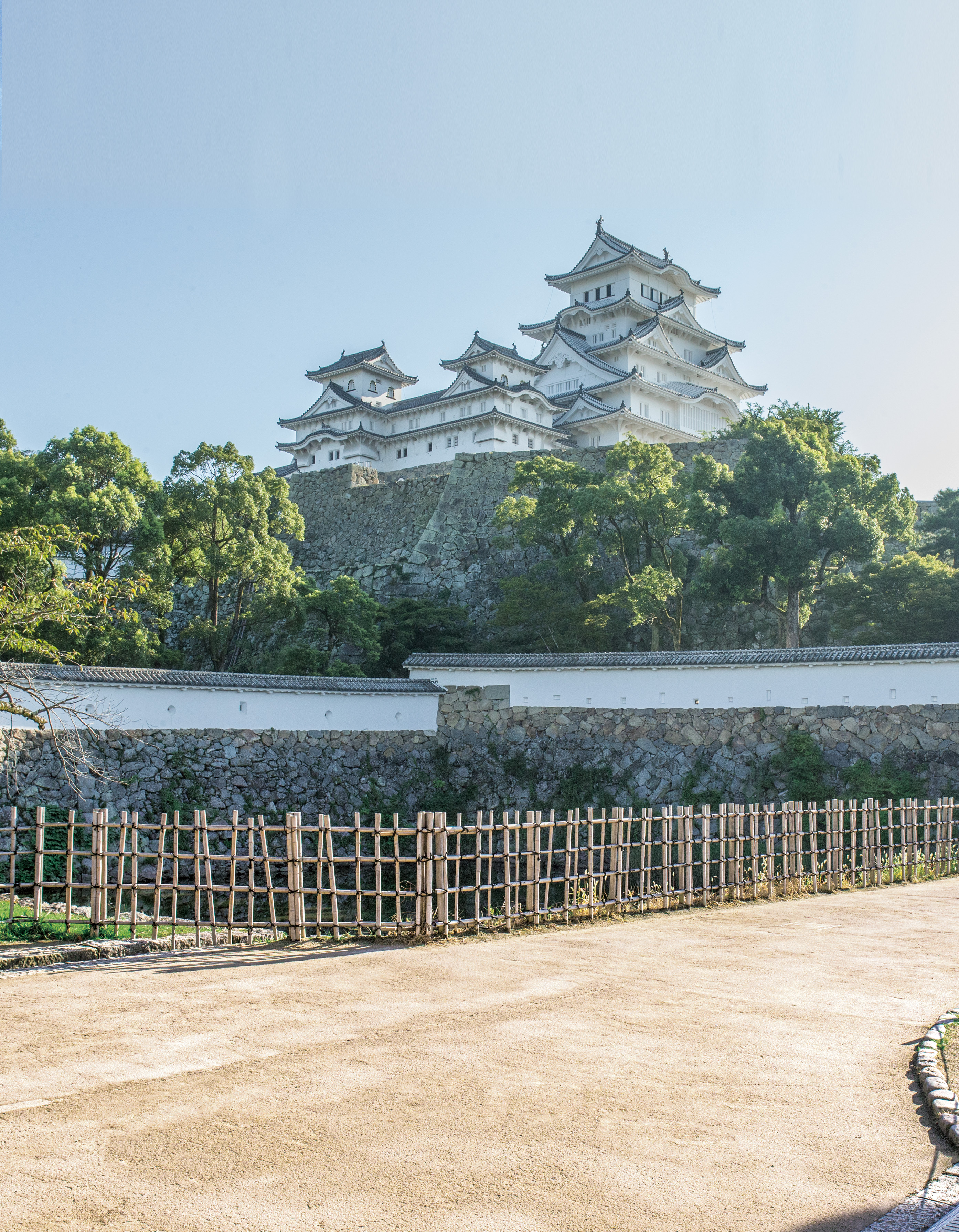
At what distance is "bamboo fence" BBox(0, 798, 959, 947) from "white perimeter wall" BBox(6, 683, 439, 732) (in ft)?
5.69

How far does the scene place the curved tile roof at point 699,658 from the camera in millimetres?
17234

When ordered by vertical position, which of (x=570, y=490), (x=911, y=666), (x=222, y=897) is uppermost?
(x=570, y=490)

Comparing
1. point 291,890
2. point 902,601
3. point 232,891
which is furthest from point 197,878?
point 902,601

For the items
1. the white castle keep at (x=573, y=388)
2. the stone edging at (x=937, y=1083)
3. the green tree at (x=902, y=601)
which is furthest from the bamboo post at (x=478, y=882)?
the white castle keep at (x=573, y=388)

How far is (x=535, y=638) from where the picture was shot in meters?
26.4

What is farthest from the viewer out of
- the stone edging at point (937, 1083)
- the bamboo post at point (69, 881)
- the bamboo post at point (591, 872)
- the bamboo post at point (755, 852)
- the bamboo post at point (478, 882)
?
the bamboo post at point (755, 852)

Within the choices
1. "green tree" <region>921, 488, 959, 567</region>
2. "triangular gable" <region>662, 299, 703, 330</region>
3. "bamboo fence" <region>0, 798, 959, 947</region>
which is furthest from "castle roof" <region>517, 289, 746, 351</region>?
"bamboo fence" <region>0, 798, 959, 947</region>

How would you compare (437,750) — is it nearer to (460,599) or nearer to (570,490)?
(570,490)

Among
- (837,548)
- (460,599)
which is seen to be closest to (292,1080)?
(837,548)

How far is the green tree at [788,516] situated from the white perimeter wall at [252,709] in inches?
294

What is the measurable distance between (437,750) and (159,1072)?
631 inches

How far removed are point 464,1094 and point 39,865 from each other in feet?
17.1

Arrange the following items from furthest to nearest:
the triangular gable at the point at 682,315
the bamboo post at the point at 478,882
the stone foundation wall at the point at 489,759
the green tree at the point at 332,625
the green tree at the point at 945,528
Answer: the triangular gable at the point at 682,315
the green tree at the point at 945,528
the green tree at the point at 332,625
the stone foundation wall at the point at 489,759
the bamboo post at the point at 478,882

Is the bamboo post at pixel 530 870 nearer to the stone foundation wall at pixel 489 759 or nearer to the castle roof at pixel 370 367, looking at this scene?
the stone foundation wall at pixel 489 759
